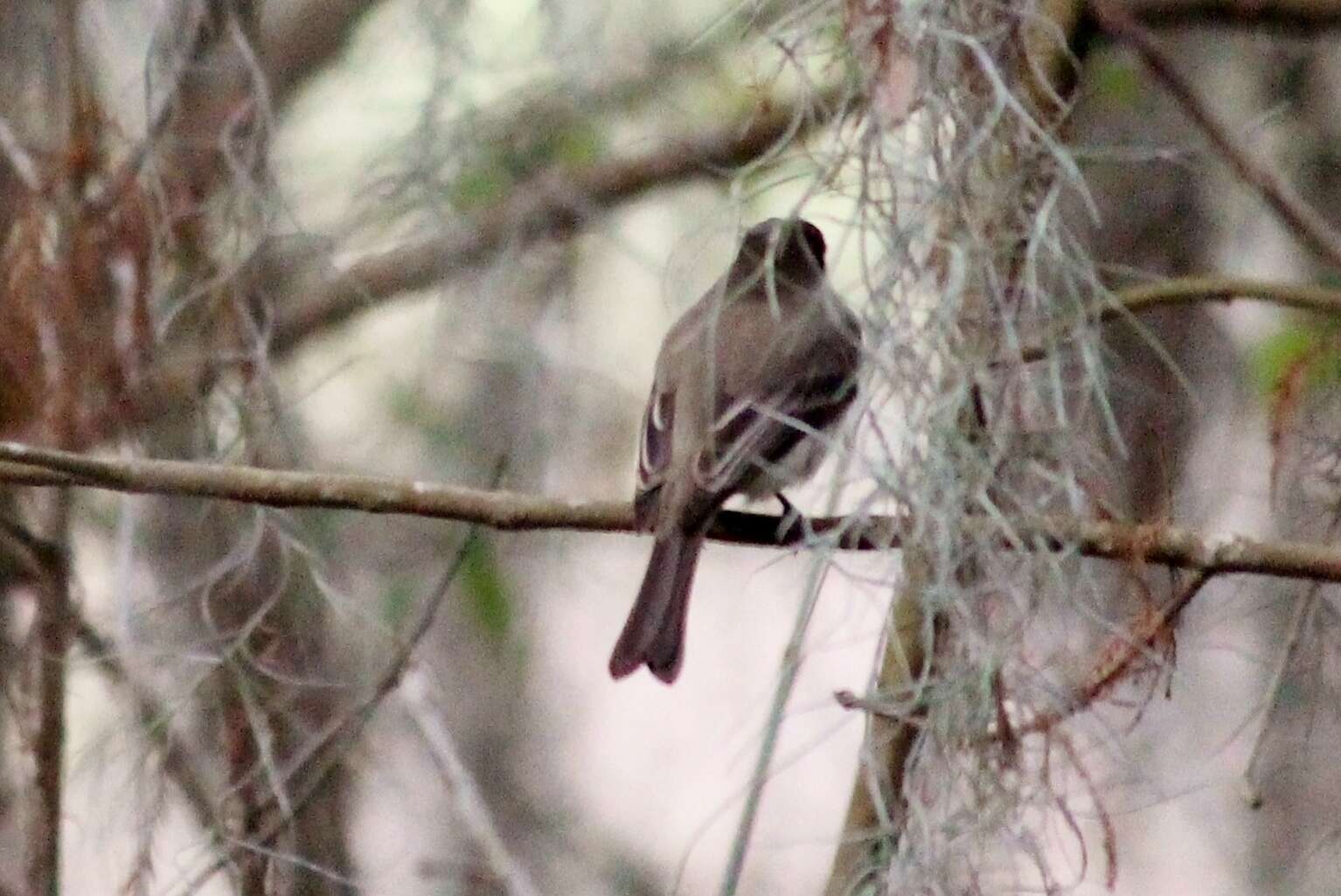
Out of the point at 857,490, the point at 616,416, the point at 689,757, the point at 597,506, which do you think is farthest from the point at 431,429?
the point at 857,490

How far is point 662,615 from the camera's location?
3283mm

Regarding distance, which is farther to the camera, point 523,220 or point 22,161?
point 523,220

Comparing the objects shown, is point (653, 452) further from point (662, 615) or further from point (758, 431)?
point (662, 615)

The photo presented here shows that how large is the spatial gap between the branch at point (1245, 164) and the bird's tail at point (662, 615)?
1046 mm

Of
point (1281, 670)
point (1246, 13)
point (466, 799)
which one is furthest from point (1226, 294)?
point (466, 799)

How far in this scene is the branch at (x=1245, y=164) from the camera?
2.85 metres

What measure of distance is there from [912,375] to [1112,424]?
0.24m

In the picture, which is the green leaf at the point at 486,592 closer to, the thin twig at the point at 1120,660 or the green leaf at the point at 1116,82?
the green leaf at the point at 1116,82

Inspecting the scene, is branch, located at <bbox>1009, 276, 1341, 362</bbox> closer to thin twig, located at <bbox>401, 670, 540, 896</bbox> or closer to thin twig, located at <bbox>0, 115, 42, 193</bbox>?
thin twig, located at <bbox>401, 670, 540, 896</bbox>

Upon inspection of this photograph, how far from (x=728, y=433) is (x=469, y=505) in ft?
2.77

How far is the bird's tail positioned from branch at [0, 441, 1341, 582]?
37 cm

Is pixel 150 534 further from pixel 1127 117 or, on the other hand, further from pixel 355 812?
pixel 1127 117

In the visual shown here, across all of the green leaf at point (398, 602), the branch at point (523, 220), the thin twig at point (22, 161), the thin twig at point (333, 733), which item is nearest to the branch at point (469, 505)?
the thin twig at point (333, 733)

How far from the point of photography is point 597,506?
9.12ft
